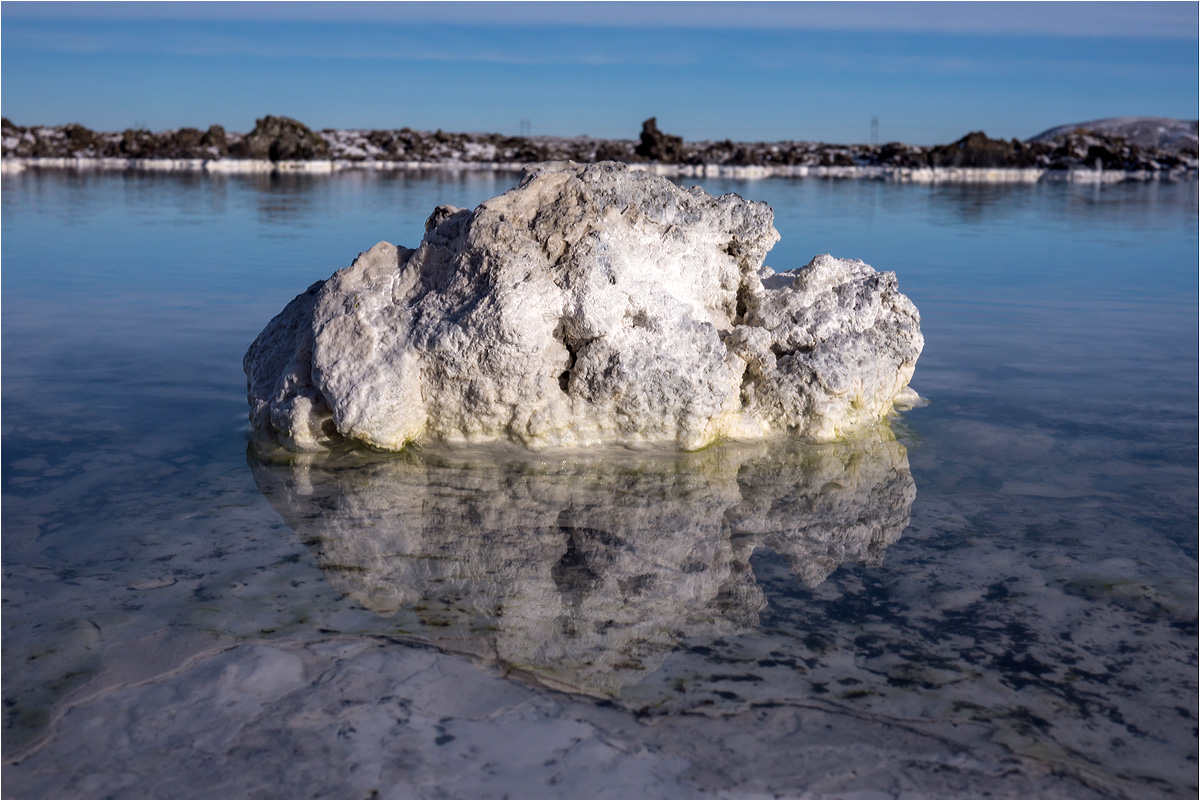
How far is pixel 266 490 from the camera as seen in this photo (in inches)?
184

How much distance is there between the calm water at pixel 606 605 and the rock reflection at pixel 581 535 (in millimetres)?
18

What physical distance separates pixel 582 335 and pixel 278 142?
63060mm

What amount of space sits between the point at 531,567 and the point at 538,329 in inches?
64.8

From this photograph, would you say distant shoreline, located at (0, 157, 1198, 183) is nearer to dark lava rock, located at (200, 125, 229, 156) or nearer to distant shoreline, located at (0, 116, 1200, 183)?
distant shoreline, located at (0, 116, 1200, 183)

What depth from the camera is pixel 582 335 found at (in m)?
5.18

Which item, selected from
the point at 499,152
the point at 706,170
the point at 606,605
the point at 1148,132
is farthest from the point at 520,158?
the point at 1148,132

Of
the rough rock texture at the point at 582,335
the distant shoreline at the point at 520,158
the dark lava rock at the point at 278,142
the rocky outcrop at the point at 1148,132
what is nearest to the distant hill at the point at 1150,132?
the rocky outcrop at the point at 1148,132

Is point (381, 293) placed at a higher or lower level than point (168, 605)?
higher

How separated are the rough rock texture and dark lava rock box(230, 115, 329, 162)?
6143 cm

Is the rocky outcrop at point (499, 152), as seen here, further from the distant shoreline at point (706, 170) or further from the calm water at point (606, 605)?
the calm water at point (606, 605)

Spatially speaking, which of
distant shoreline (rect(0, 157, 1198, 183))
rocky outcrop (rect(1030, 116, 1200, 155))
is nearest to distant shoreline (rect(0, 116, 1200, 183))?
distant shoreline (rect(0, 157, 1198, 183))

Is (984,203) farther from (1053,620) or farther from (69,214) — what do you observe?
(1053,620)

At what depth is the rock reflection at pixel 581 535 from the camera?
3.35m

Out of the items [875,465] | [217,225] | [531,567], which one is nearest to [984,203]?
[217,225]
